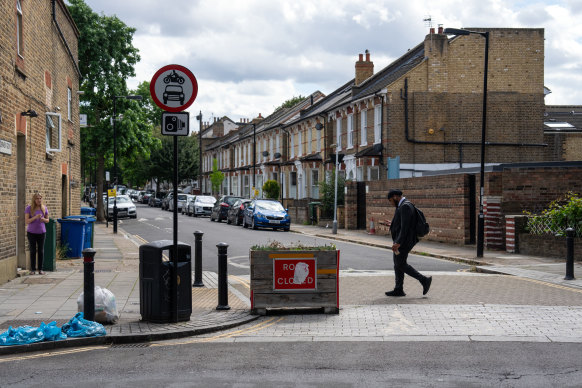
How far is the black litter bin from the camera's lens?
28.4 feet

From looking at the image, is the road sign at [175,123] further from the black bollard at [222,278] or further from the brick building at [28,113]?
the brick building at [28,113]

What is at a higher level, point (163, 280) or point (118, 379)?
point (163, 280)

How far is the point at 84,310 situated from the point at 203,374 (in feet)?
8.72

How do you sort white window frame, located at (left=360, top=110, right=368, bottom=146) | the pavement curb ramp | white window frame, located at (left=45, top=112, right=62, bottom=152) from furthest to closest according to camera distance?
white window frame, located at (left=360, top=110, right=368, bottom=146) → white window frame, located at (left=45, top=112, right=62, bottom=152) → the pavement curb ramp

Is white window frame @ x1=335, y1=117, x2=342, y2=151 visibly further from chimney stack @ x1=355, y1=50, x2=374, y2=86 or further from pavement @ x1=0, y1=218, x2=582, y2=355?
pavement @ x1=0, y1=218, x2=582, y2=355

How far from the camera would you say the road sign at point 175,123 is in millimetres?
8836

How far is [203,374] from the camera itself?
6273 millimetres

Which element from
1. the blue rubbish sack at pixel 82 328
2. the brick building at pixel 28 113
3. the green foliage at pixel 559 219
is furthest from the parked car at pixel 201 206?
the blue rubbish sack at pixel 82 328

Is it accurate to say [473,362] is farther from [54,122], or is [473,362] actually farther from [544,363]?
[54,122]

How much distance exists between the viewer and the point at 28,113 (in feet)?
45.9

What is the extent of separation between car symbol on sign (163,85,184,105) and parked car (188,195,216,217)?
132 ft

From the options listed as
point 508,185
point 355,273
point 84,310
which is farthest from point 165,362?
point 508,185

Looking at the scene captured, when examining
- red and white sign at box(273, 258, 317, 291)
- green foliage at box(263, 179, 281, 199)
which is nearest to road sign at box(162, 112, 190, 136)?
red and white sign at box(273, 258, 317, 291)

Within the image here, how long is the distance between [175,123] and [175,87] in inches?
19.7
